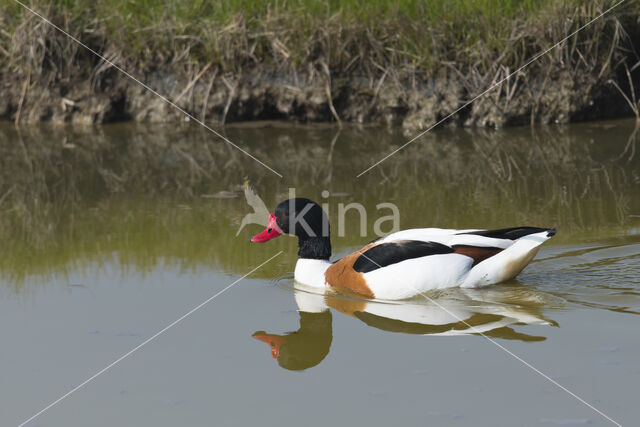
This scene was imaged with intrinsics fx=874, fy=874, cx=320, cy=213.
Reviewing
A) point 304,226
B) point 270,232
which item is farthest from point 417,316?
point 270,232

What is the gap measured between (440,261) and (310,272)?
0.92 meters

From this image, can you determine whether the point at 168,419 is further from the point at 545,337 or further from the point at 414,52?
the point at 414,52

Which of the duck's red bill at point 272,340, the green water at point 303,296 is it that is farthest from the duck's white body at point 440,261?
the duck's red bill at point 272,340

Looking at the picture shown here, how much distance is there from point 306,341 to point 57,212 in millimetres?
3672

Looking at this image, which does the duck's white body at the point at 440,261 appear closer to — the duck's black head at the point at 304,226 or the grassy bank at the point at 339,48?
the duck's black head at the point at 304,226

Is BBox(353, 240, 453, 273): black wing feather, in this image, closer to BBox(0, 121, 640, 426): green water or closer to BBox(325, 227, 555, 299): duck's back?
BBox(325, 227, 555, 299): duck's back

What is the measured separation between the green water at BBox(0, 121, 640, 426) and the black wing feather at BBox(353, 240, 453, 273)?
276 millimetres

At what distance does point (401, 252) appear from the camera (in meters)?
5.85

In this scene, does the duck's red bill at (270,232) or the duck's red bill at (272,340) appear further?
the duck's red bill at (270,232)

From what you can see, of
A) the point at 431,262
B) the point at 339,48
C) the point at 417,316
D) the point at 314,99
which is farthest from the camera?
the point at 314,99

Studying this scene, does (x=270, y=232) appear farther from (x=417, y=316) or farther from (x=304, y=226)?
(x=417, y=316)

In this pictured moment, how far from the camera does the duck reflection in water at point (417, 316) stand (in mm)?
4762

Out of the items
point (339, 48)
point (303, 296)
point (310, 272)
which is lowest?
point (303, 296)

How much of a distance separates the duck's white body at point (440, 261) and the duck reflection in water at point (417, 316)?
0.09 m
